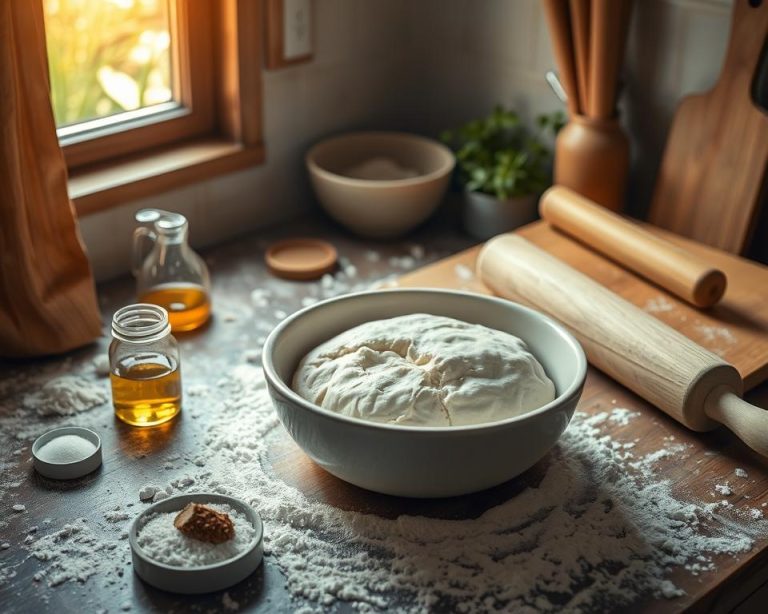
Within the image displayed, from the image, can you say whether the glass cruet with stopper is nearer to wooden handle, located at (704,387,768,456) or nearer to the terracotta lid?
the terracotta lid

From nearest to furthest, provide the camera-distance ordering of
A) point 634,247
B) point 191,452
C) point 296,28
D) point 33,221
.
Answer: point 191,452, point 33,221, point 634,247, point 296,28

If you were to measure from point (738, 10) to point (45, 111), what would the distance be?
94cm

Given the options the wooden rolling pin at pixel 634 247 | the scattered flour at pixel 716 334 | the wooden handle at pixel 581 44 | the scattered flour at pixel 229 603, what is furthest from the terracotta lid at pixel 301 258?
the scattered flour at pixel 229 603

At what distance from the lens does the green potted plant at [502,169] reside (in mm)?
1647

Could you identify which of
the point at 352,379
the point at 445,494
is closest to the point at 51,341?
the point at 352,379

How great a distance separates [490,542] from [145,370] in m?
0.46

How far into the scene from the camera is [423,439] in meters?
0.93

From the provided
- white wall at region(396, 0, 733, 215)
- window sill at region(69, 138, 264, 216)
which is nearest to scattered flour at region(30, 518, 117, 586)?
window sill at region(69, 138, 264, 216)

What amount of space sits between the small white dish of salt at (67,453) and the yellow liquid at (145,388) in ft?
0.18

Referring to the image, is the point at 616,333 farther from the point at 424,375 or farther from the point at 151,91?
the point at 151,91

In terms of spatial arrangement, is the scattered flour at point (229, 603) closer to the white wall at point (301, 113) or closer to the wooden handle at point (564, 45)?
the white wall at point (301, 113)

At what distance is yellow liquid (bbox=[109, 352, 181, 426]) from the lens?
1.17 m

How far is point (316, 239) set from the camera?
5.53 feet

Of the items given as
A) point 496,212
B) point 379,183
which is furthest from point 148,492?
point 496,212
